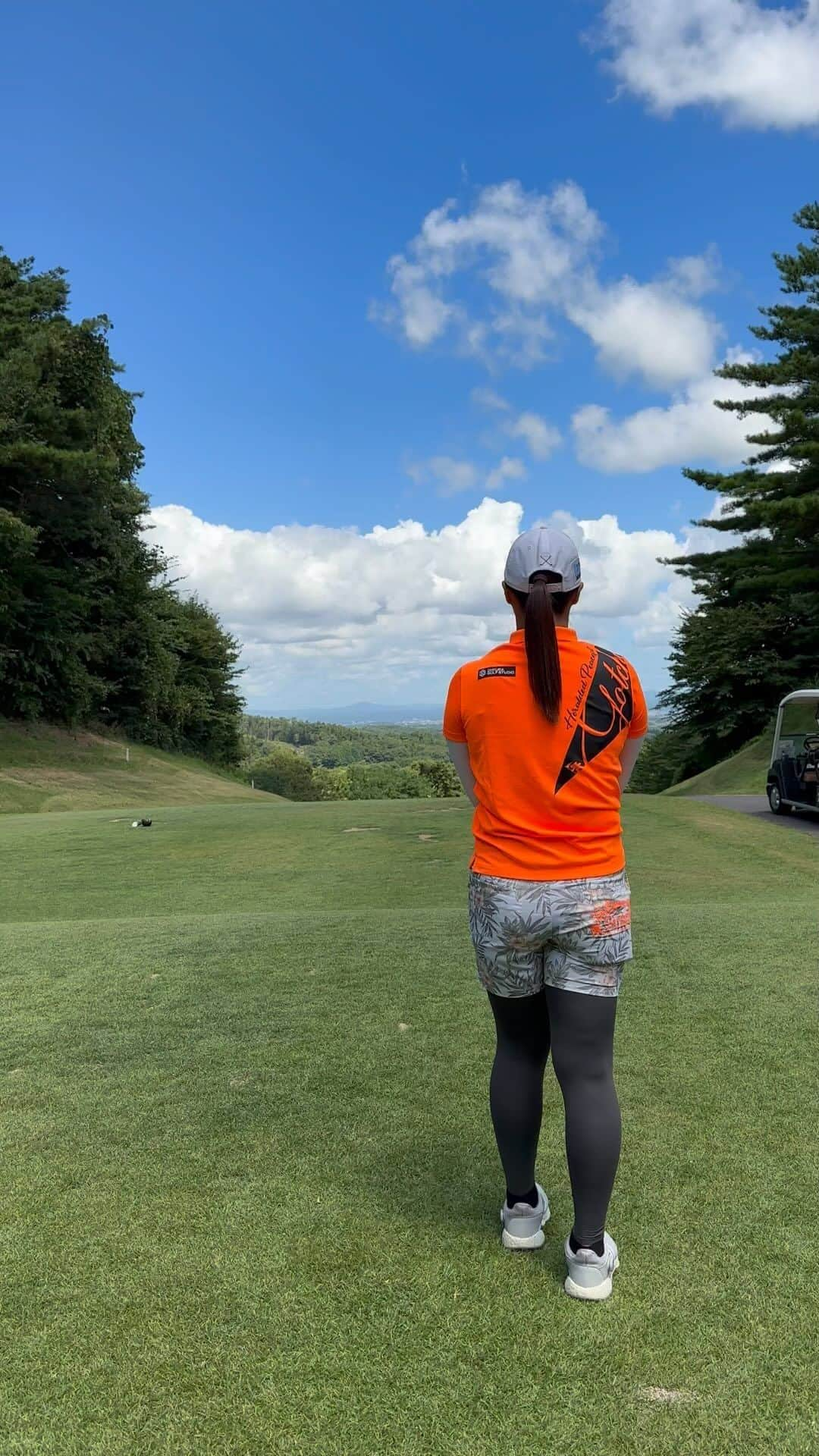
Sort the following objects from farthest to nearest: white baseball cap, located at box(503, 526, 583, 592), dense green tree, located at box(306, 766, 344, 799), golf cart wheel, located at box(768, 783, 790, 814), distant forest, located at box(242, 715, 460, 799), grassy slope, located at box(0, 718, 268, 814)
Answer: dense green tree, located at box(306, 766, 344, 799) < distant forest, located at box(242, 715, 460, 799) < grassy slope, located at box(0, 718, 268, 814) < golf cart wheel, located at box(768, 783, 790, 814) < white baseball cap, located at box(503, 526, 583, 592)

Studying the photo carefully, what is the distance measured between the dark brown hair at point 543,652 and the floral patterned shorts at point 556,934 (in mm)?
470

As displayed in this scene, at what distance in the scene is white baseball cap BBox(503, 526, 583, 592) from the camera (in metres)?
2.50

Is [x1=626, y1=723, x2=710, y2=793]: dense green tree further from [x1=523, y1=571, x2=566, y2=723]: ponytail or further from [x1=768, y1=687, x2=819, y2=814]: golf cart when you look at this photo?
[x1=523, y1=571, x2=566, y2=723]: ponytail

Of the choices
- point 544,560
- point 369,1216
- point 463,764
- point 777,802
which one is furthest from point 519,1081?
point 777,802

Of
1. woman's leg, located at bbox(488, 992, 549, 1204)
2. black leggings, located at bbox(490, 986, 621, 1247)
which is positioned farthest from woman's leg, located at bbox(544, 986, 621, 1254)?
woman's leg, located at bbox(488, 992, 549, 1204)

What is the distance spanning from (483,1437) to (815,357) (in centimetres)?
3550

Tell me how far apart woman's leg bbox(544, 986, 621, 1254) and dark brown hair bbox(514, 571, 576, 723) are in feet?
2.58

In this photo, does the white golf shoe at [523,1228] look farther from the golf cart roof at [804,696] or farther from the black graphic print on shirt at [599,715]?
the golf cart roof at [804,696]

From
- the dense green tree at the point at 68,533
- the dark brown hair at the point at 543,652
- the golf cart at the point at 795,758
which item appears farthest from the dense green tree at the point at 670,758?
the dark brown hair at the point at 543,652

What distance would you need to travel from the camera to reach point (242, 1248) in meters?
2.68

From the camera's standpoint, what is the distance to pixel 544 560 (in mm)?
2504

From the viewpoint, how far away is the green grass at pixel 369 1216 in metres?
2.05

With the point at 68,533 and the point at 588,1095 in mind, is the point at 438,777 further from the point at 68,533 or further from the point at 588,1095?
the point at 588,1095

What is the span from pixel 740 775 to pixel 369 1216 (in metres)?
29.8
